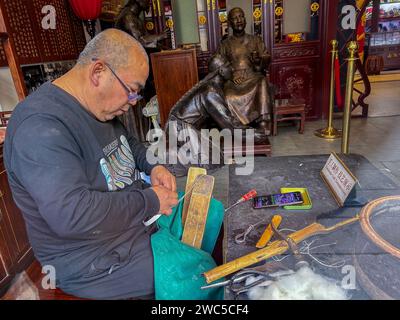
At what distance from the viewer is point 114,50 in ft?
3.05

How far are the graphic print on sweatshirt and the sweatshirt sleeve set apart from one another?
0.54 ft

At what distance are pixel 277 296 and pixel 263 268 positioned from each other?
0.10 m

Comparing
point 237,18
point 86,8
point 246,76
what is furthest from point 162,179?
point 237,18

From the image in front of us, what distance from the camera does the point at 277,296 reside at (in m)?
0.66

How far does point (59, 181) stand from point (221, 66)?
125 inches

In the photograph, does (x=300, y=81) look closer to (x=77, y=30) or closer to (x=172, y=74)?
(x=172, y=74)

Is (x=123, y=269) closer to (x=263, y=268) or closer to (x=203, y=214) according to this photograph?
(x=203, y=214)

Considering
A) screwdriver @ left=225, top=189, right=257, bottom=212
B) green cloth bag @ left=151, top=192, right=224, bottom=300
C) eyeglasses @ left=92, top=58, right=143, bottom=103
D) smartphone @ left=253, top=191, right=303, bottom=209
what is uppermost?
eyeglasses @ left=92, top=58, right=143, bottom=103

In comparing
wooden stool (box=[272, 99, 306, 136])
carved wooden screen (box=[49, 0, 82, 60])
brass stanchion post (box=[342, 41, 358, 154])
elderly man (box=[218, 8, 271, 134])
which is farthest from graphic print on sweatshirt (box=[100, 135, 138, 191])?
wooden stool (box=[272, 99, 306, 136])

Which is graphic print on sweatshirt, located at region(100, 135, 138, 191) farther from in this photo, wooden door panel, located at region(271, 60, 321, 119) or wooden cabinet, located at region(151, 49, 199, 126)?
wooden door panel, located at region(271, 60, 321, 119)

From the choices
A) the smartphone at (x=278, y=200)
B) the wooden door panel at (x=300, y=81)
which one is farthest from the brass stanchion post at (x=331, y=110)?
the smartphone at (x=278, y=200)

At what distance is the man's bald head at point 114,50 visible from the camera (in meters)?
0.93

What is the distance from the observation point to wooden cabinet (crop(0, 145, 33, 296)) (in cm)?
170
